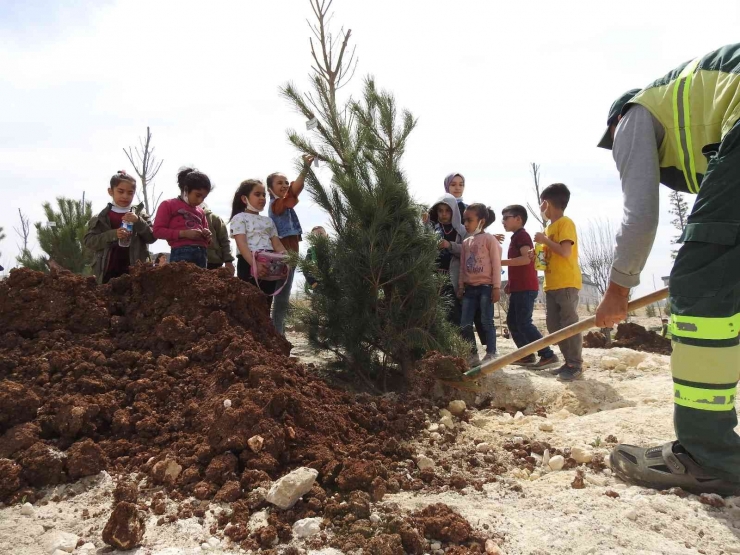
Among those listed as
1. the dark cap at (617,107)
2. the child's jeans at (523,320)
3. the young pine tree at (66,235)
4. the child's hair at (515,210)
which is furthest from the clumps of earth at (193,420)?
the young pine tree at (66,235)

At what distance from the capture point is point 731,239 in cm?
194

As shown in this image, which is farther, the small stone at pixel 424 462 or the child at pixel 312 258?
the child at pixel 312 258

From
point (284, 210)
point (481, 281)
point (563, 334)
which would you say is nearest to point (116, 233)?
point (284, 210)

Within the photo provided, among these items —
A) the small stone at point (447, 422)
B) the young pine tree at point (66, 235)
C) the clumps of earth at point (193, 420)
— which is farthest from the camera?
the young pine tree at point (66, 235)

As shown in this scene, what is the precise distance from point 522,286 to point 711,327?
10.9 feet

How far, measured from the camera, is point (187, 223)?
4.49 meters

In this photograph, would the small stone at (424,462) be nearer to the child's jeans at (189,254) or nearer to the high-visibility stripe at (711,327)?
the high-visibility stripe at (711,327)

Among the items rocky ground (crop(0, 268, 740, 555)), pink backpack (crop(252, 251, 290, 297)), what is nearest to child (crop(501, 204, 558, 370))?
rocky ground (crop(0, 268, 740, 555))

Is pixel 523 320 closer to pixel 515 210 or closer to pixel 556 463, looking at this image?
pixel 515 210

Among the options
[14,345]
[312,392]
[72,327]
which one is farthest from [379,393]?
[14,345]

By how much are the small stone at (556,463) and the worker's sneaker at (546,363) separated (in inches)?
107

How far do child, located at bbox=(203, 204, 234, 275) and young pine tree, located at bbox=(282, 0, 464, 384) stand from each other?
1324 millimetres

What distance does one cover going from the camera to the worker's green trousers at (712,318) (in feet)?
6.43

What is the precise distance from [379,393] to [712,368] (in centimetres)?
240
